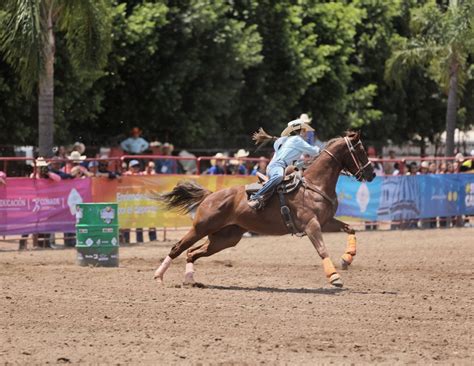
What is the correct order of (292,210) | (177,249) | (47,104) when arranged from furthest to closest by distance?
1. (47,104)
2. (177,249)
3. (292,210)

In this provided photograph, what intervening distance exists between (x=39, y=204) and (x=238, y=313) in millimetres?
9955

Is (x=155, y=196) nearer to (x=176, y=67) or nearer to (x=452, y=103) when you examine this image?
(x=176, y=67)

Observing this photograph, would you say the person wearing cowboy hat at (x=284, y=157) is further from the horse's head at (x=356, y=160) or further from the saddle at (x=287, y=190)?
the horse's head at (x=356, y=160)

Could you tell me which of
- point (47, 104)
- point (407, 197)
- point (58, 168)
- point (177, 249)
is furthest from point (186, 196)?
point (407, 197)

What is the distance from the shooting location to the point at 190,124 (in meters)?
33.0

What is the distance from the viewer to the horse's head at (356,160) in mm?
14750

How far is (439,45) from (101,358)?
27054 millimetres

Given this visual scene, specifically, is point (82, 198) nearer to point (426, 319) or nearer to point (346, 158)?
point (346, 158)

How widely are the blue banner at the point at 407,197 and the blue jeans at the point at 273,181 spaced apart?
11.3 meters

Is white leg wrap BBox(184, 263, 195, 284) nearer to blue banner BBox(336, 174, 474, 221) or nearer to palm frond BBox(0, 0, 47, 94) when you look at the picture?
palm frond BBox(0, 0, 47, 94)

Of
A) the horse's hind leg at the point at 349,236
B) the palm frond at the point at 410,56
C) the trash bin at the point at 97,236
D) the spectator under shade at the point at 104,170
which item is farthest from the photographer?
the palm frond at the point at 410,56

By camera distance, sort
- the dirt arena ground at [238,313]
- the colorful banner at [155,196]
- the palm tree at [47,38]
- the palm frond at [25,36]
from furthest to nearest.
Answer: the palm tree at [47,38] < the palm frond at [25,36] < the colorful banner at [155,196] < the dirt arena ground at [238,313]

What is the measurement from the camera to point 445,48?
3331 cm

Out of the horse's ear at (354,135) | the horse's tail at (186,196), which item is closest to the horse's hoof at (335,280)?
the horse's ear at (354,135)
